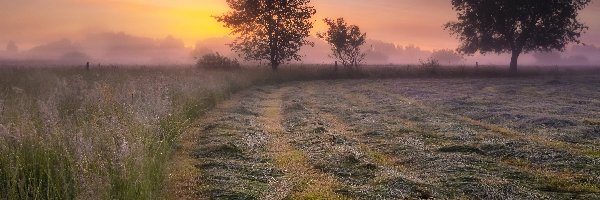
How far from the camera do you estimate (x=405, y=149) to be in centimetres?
991

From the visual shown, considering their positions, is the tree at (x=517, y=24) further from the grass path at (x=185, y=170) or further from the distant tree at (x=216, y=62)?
the grass path at (x=185, y=170)

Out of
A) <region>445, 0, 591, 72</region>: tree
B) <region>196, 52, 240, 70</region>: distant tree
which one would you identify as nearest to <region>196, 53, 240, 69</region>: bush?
<region>196, 52, 240, 70</region>: distant tree

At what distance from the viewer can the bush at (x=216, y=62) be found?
4712 centimetres

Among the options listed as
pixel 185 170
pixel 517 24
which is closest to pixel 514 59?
pixel 517 24

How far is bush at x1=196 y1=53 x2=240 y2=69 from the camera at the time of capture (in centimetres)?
4712

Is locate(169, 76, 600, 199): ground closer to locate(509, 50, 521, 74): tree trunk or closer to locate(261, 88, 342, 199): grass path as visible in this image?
locate(261, 88, 342, 199): grass path

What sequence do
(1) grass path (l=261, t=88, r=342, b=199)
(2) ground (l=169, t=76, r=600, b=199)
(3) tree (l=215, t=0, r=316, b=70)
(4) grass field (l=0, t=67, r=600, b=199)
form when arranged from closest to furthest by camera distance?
1. (4) grass field (l=0, t=67, r=600, b=199)
2. (1) grass path (l=261, t=88, r=342, b=199)
3. (2) ground (l=169, t=76, r=600, b=199)
4. (3) tree (l=215, t=0, r=316, b=70)

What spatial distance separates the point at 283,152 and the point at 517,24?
158 ft

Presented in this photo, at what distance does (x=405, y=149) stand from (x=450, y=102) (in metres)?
10.7

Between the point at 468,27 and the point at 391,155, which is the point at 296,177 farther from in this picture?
the point at 468,27

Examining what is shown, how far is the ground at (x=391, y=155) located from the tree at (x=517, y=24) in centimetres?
3550

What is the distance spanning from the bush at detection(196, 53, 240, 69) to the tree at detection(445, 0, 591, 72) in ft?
84.5

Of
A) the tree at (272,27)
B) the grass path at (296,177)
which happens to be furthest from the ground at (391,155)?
the tree at (272,27)

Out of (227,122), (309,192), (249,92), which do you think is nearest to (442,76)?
(249,92)
